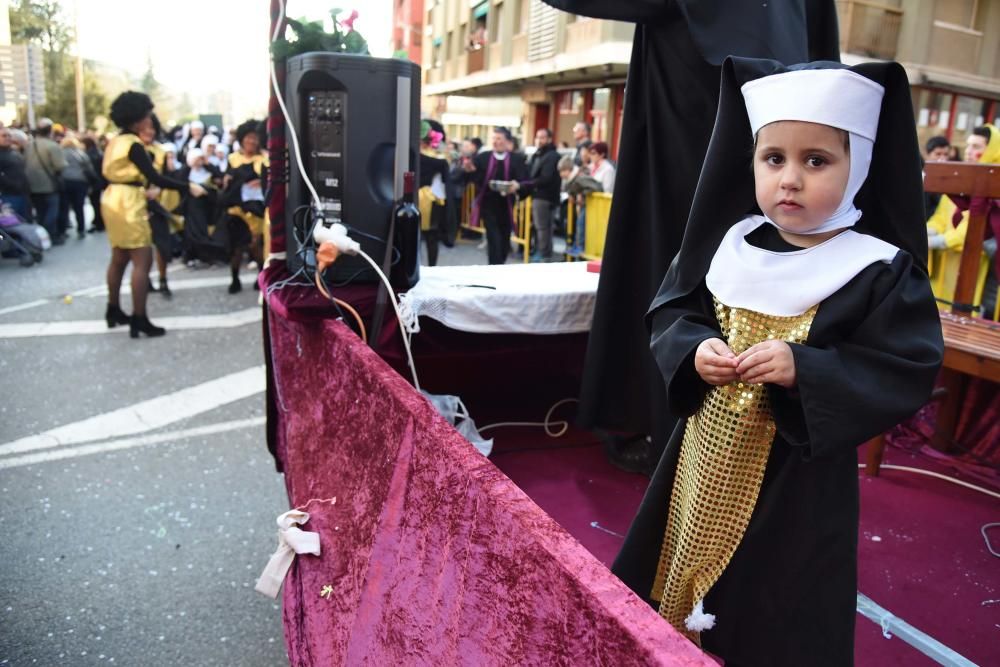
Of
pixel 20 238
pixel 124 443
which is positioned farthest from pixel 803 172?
pixel 20 238

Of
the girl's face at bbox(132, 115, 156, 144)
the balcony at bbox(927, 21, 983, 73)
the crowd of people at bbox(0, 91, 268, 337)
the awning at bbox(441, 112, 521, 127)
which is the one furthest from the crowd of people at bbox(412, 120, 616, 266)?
the awning at bbox(441, 112, 521, 127)

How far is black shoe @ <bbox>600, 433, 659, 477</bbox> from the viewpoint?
2898 mm

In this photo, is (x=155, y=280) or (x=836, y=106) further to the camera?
(x=155, y=280)

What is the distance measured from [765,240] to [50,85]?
37885 millimetres

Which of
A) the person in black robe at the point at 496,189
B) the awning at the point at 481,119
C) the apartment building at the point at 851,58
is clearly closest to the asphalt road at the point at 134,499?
the person in black robe at the point at 496,189

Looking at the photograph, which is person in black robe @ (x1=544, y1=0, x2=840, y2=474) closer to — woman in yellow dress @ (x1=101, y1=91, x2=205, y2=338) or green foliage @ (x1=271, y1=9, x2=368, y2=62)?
green foliage @ (x1=271, y1=9, x2=368, y2=62)

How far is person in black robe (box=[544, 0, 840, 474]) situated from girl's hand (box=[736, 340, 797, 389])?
3.47 feet

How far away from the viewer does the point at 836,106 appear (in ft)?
3.80

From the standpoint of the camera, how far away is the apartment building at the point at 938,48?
698 inches

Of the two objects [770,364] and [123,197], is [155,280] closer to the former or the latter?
[123,197]

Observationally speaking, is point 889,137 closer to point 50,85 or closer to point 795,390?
point 795,390

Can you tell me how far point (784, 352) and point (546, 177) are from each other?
9.03m

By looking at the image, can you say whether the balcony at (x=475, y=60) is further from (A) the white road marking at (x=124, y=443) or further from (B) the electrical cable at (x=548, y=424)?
(B) the electrical cable at (x=548, y=424)

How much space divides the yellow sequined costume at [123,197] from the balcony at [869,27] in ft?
54.3
